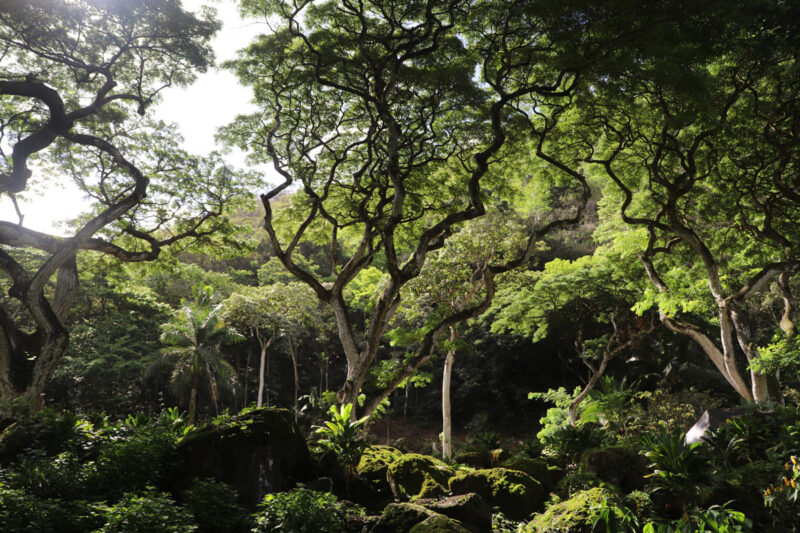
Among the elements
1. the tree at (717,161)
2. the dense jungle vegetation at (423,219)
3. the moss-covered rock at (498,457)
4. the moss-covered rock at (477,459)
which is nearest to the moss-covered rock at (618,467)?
the dense jungle vegetation at (423,219)

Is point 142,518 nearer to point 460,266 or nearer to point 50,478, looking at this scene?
point 50,478

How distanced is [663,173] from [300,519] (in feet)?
34.9

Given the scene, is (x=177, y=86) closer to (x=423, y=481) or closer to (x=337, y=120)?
(x=337, y=120)

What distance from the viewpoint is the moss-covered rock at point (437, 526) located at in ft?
15.1

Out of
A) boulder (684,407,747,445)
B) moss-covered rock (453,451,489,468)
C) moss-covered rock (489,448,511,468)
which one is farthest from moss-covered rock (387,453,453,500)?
boulder (684,407,747,445)

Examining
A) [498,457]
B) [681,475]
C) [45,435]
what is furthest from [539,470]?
[45,435]

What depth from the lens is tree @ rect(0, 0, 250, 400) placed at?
25.8 ft

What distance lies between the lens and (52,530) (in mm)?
3859

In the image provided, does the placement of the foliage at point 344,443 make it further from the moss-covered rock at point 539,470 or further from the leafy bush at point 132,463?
the moss-covered rock at point 539,470

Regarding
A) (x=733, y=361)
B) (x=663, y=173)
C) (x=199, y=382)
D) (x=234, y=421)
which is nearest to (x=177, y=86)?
(x=234, y=421)

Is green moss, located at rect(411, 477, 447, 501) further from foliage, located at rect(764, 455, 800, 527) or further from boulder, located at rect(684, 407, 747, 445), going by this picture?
boulder, located at rect(684, 407, 747, 445)

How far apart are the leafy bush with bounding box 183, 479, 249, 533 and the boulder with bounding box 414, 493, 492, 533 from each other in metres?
2.09

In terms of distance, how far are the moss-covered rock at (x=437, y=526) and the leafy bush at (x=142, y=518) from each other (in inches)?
82.3

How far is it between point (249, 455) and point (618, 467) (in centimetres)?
565
